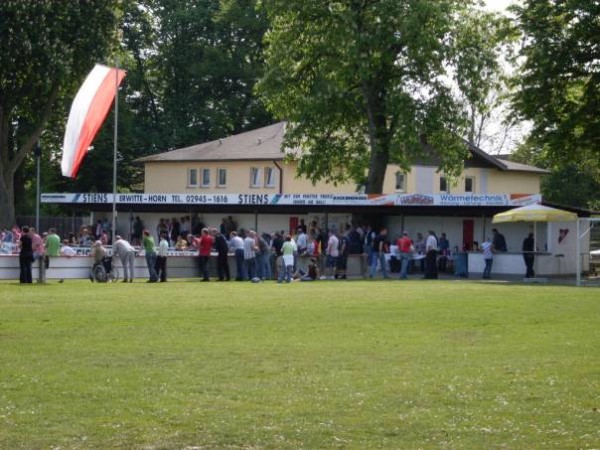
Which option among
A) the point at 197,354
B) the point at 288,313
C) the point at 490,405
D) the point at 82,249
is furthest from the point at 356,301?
the point at 82,249

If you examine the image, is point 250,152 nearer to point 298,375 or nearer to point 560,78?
point 560,78

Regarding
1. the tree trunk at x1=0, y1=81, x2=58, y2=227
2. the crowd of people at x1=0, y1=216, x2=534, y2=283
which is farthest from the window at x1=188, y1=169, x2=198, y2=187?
the crowd of people at x1=0, y1=216, x2=534, y2=283

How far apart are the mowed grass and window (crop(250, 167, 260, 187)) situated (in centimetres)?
4424

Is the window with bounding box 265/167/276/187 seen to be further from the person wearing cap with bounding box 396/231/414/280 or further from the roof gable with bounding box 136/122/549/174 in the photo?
the person wearing cap with bounding box 396/231/414/280

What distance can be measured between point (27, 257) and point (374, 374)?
75.9ft

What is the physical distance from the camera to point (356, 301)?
2838 cm

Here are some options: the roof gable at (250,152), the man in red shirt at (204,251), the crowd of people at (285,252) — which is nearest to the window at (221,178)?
the roof gable at (250,152)

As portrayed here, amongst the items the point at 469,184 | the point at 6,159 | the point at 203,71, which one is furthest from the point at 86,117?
the point at 203,71

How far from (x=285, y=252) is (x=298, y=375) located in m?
24.7

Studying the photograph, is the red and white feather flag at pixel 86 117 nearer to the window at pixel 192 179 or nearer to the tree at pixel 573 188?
Result: the window at pixel 192 179

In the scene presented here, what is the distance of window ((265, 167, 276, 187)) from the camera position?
2776 inches

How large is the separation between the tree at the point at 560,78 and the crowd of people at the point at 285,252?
4314 millimetres

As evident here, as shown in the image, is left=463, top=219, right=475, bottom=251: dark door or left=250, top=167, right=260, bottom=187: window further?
left=250, top=167, right=260, bottom=187: window

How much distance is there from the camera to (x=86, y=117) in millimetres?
33688
